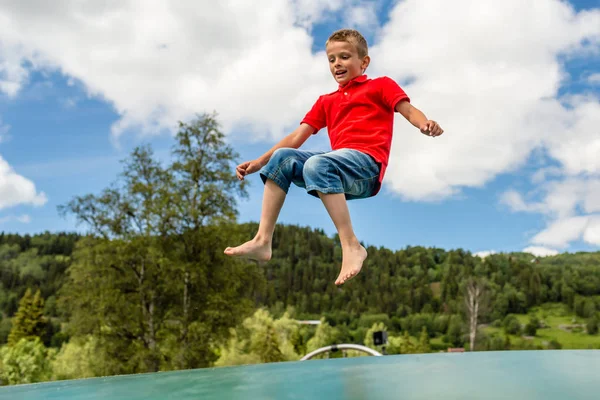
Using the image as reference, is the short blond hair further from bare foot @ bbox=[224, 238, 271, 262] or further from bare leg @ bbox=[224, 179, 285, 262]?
bare foot @ bbox=[224, 238, 271, 262]

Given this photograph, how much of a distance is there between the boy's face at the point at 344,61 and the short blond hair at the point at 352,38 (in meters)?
0.02

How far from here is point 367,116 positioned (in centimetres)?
254

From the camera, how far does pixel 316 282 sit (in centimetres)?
9000

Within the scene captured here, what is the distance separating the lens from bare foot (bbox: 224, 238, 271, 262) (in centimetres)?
252

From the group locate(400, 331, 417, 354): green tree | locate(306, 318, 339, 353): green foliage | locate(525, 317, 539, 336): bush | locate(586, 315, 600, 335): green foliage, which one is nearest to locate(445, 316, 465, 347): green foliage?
locate(525, 317, 539, 336): bush

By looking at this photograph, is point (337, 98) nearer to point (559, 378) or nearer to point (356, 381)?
point (356, 381)

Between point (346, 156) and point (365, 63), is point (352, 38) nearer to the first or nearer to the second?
point (365, 63)

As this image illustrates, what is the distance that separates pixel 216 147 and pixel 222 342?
564 cm

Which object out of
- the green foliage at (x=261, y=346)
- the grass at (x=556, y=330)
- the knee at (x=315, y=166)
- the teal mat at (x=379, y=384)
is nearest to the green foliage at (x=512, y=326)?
the grass at (x=556, y=330)

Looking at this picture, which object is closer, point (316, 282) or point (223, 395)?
point (223, 395)

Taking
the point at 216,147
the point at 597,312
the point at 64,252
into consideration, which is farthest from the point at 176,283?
the point at 597,312

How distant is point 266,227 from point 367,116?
2.29ft

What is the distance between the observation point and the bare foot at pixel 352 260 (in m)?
2.33

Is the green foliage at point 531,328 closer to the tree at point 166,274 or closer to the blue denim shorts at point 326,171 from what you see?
the tree at point 166,274
